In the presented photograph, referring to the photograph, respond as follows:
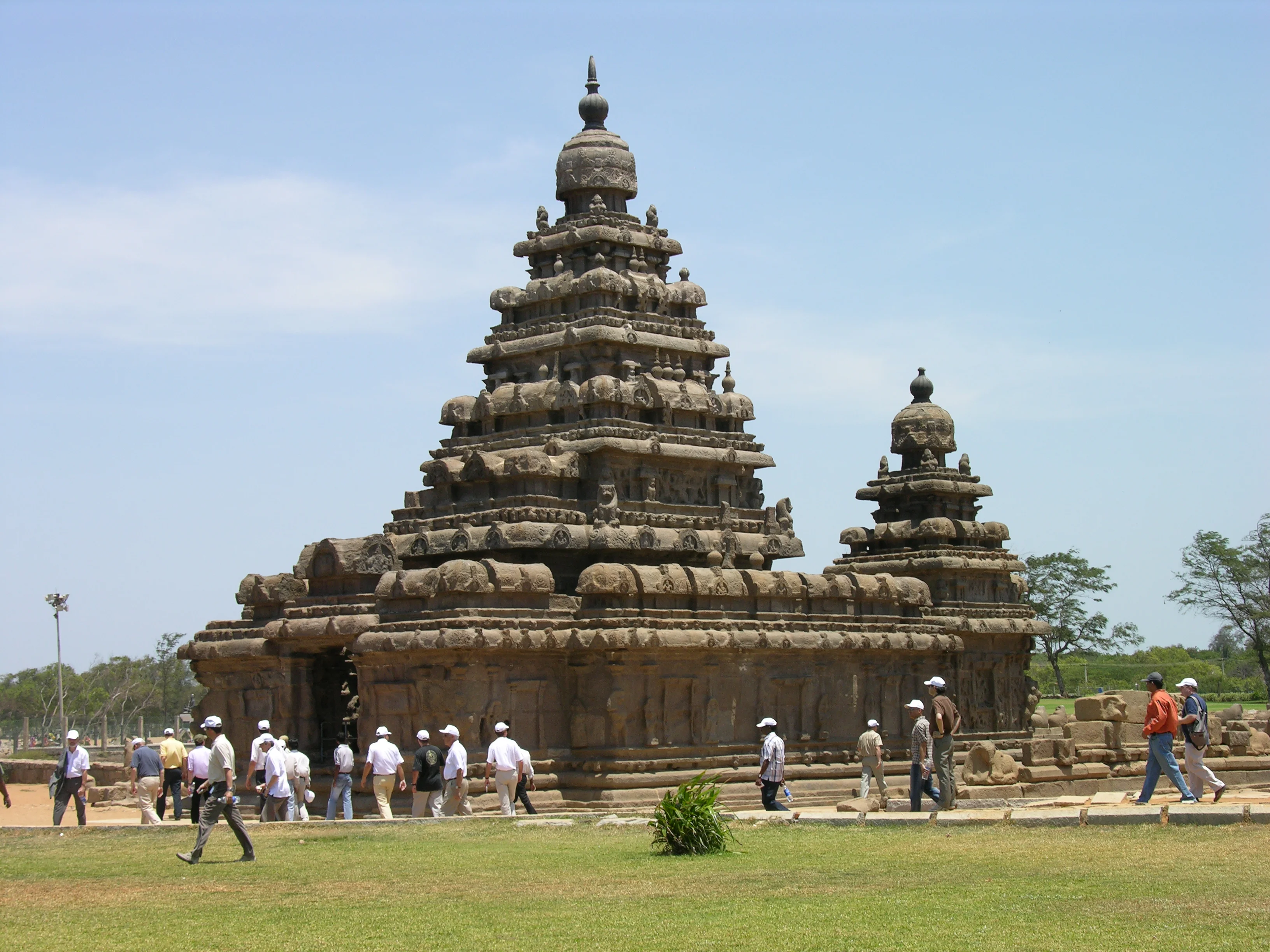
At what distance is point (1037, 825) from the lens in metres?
22.0

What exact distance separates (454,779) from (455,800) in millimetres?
822

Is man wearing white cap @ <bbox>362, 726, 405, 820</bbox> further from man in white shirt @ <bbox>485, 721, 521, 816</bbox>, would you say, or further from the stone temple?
the stone temple

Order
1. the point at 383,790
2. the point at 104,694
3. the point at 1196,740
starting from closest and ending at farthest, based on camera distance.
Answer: the point at 1196,740 → the point at 383,790 → the point at 104,694

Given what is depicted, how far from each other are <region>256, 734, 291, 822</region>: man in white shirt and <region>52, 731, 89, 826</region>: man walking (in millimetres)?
3130

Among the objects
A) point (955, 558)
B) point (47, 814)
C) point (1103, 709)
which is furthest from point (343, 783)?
point (955, 558)

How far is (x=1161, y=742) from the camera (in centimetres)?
2341

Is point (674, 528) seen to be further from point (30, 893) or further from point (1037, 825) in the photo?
point (30, 893)

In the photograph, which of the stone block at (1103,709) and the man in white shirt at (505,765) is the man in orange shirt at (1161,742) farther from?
the stone block at (1103,709)

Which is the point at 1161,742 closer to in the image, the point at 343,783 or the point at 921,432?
the point at 343,783

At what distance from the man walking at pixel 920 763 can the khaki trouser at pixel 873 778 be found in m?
1.33

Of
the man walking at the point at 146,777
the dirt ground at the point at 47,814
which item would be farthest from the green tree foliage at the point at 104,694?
the man walking at the point at 146,777

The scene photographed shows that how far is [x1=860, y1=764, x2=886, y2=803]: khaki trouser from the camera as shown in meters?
30.8

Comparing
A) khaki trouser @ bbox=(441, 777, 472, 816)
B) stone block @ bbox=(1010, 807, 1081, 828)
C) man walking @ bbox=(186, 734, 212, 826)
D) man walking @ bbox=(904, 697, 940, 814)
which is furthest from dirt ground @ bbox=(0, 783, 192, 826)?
stone block @ bbox=(1010, 807, 1081, 828)

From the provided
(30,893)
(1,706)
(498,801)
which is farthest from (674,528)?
(1,706)
